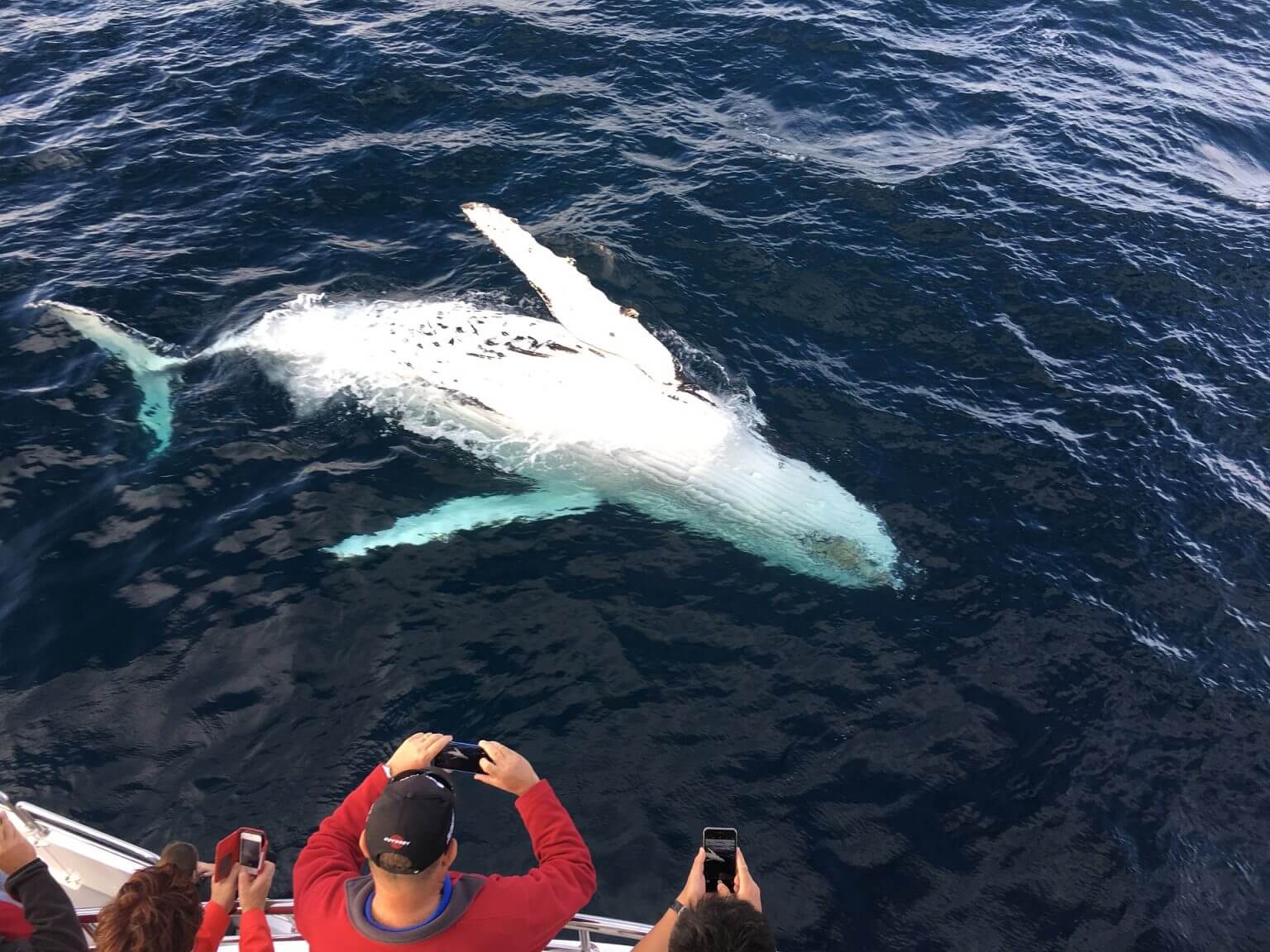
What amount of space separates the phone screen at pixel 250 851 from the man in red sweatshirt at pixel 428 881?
1.39ft

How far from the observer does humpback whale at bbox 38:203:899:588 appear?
13039 mm

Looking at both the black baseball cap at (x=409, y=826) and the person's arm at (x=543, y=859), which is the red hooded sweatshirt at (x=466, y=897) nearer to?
the person's arm at (x=543, y=859)

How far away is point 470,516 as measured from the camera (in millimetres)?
12883

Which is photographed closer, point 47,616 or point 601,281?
point 47,616

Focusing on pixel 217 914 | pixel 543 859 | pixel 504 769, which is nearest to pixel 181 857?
pixel 217 914

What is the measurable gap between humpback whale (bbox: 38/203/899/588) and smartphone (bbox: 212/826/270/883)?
271 inches

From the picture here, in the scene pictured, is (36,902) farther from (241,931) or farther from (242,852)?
(241,931)

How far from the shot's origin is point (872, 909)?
9.25m

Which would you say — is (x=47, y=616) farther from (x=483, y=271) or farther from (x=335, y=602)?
(x=483, y=271)

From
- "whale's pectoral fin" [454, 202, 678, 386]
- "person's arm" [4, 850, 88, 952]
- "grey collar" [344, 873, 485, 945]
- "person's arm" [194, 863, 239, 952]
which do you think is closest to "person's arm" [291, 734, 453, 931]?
"grey collar" [344, 873, 485, 945]

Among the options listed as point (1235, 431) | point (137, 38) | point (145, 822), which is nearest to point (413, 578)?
point (145, 822)

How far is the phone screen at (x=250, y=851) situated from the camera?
5695mm

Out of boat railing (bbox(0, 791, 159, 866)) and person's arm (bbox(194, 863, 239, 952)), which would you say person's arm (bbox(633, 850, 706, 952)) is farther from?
boat railing (bbox(0, 791, 159, 866))

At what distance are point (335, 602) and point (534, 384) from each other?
4.69 metres
